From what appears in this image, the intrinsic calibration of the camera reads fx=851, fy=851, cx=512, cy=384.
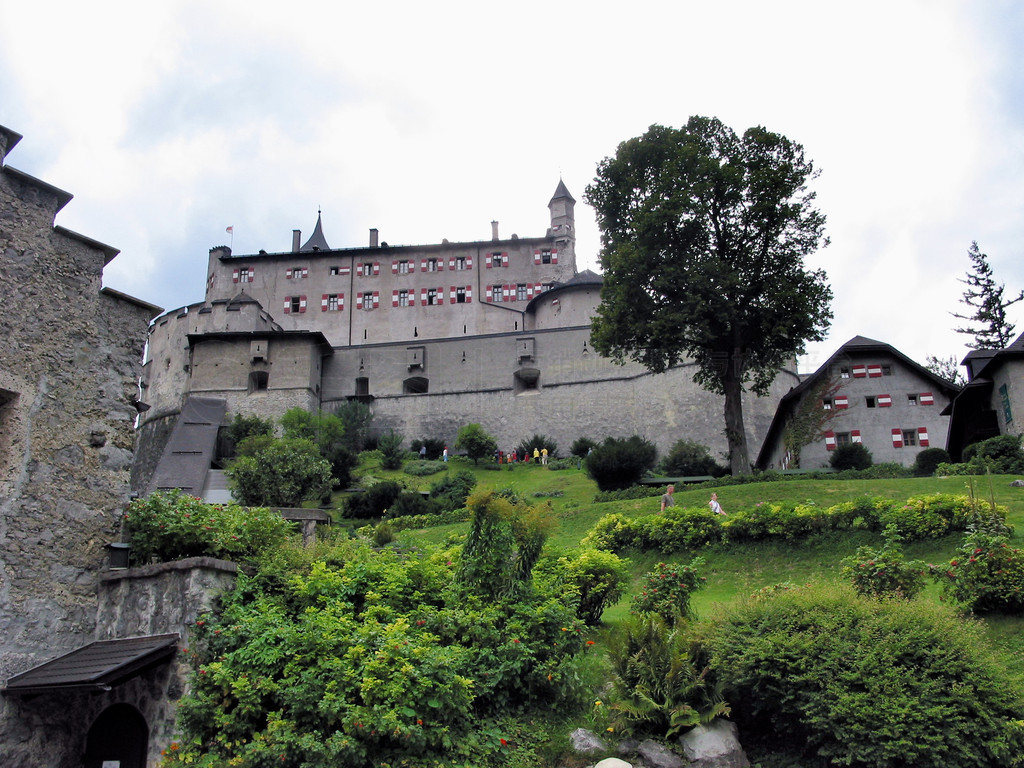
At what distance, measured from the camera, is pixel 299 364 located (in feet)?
180

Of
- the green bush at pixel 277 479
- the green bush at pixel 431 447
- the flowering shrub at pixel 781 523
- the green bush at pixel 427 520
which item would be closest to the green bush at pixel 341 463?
the green bush at pixel 431 447

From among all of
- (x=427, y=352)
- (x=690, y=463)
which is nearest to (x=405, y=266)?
(x=427, y=352)

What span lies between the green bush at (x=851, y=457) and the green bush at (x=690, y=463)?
5.03 m

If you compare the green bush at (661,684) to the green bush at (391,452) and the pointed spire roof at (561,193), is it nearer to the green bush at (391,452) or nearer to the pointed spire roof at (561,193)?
the green bush at (391,452)

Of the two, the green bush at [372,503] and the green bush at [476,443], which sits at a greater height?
the green bush at [476,443]

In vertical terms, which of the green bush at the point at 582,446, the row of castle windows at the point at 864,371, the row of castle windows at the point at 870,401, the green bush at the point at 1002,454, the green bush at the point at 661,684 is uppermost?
the row of castle windows at the point at 864,371

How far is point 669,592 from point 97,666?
598 cm

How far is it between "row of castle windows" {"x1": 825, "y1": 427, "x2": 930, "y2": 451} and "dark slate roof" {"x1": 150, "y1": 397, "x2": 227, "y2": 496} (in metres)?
28.9

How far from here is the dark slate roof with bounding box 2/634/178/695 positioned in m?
7.32

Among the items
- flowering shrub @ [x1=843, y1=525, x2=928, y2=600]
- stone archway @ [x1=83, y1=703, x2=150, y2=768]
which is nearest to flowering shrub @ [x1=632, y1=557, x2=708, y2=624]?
flowering shrub @ [x1=843, y1=525, x2=928, y2=600]

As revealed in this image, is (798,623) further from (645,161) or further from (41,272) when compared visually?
(645,161)

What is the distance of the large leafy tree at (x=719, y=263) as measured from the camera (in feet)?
92.7

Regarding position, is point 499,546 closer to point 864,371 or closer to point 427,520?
point 427,520

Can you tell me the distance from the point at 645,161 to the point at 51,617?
26508mm
